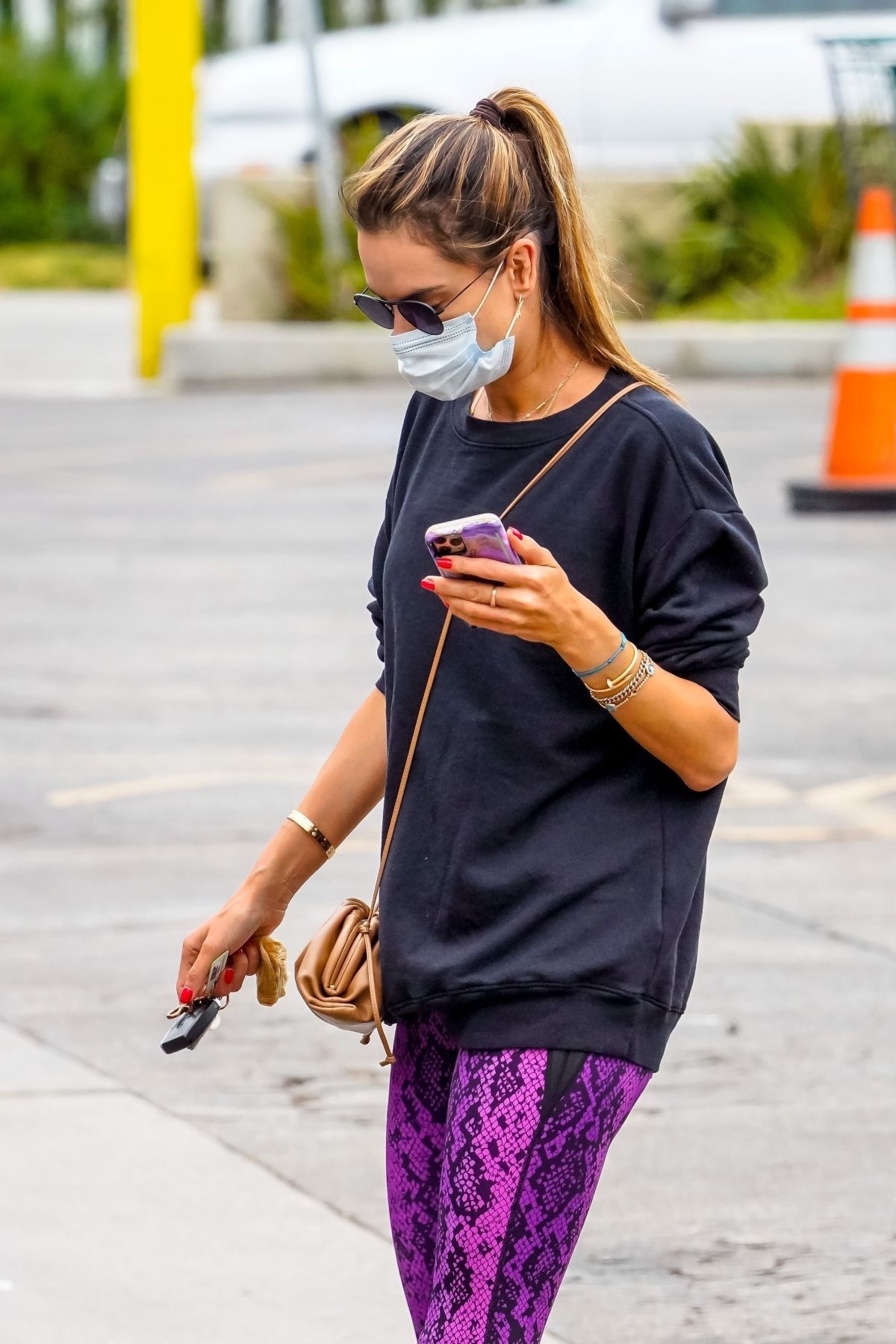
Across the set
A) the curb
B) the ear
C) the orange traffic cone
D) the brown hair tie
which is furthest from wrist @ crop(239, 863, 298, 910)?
the curb

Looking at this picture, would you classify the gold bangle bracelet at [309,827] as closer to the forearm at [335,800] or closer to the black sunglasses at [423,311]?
the forearm at [335,800]

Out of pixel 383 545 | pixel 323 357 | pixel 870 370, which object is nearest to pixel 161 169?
pixel 323 357

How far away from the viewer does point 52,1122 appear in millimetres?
4215

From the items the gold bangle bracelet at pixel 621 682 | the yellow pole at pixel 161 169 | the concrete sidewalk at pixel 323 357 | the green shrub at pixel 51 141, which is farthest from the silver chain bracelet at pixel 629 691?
the green shrub at pixel 51 141

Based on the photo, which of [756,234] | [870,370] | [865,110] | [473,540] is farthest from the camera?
[756,234]

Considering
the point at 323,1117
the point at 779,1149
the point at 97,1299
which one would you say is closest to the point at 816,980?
the point at 779,1149

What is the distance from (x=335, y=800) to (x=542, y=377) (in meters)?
0.58

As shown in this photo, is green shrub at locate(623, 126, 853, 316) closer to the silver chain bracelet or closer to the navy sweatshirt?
the navy sweatshirt

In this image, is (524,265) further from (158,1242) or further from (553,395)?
(158,1242)

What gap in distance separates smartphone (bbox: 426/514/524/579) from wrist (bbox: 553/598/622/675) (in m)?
0.08

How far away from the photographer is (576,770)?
241 centimetres

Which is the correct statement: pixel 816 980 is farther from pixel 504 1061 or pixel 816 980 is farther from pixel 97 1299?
pixel 504 1061

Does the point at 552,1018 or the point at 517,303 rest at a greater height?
the point at 517,303

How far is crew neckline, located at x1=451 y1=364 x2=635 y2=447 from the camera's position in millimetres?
2430
